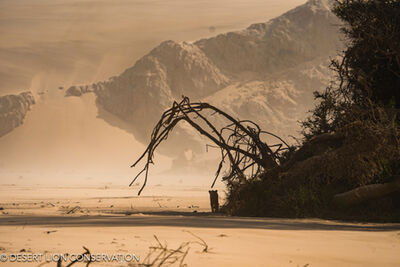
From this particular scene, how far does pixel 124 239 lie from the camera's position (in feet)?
17.1

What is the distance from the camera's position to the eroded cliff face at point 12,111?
66.1 m

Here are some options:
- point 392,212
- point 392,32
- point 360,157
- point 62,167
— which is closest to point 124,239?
point 360,157

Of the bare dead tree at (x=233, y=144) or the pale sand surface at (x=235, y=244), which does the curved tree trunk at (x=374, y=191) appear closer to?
the bare dead tree at (x=233, y=144)

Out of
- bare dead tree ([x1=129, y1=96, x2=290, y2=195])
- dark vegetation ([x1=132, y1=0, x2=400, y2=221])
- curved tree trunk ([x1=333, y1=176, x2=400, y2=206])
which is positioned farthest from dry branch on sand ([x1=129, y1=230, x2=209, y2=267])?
bare dead tree ([x1=129, y1=96, x2=290, y2=195])

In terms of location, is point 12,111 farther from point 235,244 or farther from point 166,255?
point 166,255

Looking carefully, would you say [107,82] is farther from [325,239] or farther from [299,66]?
[325,239]

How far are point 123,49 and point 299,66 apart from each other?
39950 mm

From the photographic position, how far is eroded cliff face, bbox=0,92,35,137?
66062mm

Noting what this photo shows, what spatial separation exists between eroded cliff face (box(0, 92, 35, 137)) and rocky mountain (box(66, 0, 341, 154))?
7.91m

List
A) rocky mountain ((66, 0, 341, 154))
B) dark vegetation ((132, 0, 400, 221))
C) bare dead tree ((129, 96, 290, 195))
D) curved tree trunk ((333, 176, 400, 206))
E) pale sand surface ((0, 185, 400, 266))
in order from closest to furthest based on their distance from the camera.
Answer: pale sand surface ((0, 185, 400, 266)) → dark vegetation ((132, 0, 400, 221)) → curved tree trunk ((333, 176, 400, 206)) → bare dead tree ((129, 96, 290, 195)) → rocky mountain ((66, 0, 341, 154))

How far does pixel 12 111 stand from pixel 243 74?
2769 centimetres

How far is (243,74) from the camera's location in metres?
71.4

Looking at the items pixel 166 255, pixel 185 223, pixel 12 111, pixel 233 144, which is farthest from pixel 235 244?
pixel 12 111

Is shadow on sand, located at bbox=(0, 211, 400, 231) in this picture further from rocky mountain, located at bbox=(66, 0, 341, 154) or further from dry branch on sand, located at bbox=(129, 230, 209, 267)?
rocky mountain, located at bbox=(66, 0, 341, 154)
